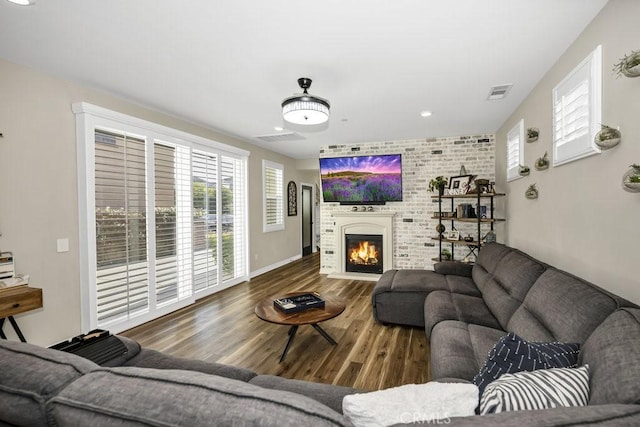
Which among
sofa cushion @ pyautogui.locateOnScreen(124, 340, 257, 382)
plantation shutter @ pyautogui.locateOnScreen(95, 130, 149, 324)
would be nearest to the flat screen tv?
plantation shutter @ pyautogui.locateOnScreen(95, 130, 149, 324)

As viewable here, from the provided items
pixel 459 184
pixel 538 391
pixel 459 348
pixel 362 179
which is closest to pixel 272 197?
pixel 362 179

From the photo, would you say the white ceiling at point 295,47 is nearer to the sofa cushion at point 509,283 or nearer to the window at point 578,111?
the window at point 578,111

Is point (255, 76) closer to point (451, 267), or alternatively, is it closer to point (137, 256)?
point (137, 256)

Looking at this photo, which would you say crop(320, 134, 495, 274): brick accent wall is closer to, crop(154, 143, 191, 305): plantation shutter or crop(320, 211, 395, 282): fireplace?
crop(320, 211, 395, 282): fireplace

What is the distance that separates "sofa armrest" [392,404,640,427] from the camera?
2.13 ft

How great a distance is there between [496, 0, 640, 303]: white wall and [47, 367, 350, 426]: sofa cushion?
2.03 m

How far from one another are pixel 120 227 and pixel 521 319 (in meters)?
3.89

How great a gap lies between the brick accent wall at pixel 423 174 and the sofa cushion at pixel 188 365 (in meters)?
4.40

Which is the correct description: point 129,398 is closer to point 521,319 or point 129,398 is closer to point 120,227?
point 521,319

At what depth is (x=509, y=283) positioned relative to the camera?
8.30 feet

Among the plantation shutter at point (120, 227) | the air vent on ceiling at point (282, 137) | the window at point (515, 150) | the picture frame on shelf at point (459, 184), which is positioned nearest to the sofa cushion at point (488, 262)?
the window at point (515, 150)

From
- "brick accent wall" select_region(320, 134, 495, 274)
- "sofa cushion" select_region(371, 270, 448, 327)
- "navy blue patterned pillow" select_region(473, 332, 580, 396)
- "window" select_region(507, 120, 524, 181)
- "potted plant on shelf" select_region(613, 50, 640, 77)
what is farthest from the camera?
"brick accent wall" select_region(320, 134, 495, 274)

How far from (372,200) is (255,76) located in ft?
11.6

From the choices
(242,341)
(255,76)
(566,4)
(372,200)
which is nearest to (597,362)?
(566,4)
